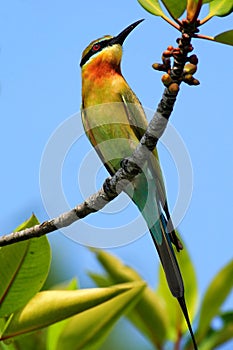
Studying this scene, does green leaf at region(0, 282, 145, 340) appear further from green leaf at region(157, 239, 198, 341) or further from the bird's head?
the bird's head

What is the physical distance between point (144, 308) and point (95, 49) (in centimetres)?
164

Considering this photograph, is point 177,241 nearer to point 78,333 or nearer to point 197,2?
point 78,333

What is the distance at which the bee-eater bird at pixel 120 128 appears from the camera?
10.1 feet

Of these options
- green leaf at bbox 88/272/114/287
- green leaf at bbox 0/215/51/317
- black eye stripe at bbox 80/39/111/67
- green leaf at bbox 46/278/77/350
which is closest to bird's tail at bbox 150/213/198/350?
green leaf at bbox 88/272/114/287

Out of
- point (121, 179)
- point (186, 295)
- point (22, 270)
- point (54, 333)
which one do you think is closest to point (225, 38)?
point (121, 179)

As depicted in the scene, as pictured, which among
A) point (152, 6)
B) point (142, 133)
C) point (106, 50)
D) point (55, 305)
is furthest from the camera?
point (106, 50)

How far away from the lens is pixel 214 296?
304 centimetres

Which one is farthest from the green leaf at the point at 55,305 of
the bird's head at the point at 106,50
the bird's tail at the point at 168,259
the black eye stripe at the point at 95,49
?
the black eye stripe at the point at 95,49

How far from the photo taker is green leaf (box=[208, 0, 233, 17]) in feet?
6.54

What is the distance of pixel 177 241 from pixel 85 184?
498 millimetres

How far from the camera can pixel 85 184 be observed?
10.1 feet

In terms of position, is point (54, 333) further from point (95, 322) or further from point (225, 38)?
point (225, 38)

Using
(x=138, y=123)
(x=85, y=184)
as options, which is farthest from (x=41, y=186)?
(x=138, y=123)

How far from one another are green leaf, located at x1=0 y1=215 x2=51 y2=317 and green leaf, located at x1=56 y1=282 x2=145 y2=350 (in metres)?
0.23
